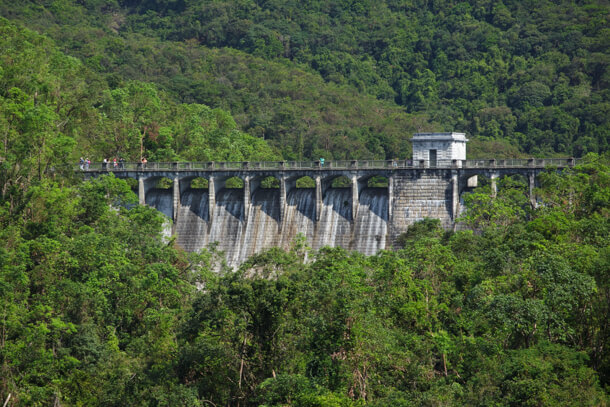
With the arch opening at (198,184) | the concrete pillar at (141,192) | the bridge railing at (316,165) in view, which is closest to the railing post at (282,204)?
the bridge railing at (316,165)

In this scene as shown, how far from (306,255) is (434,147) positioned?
559 inches

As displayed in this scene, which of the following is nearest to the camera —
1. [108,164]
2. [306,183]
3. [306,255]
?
[306,255]

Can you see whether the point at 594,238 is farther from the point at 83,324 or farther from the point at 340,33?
the point at 340,33

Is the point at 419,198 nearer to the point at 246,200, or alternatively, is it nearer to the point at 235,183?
the point at 246,200

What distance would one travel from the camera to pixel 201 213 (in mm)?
93188

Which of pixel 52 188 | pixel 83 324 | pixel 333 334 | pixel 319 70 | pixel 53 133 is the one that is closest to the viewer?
pixel 333 334

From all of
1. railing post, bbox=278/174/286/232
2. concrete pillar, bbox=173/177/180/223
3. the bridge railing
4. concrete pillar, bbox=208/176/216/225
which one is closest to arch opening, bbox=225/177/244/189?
the bridge railing

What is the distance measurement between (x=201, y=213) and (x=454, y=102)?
62208 millimetres

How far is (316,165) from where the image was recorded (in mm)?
91875

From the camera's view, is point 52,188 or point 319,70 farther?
point 319,70

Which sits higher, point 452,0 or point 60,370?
point 452,0

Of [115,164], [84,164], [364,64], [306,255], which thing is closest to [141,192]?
[115,164]

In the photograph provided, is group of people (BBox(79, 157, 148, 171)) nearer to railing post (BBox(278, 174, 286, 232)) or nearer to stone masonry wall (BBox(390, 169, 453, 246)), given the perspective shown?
railing post (BBox(278, 174, 286, 232))

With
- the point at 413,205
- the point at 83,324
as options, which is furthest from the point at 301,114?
the point at 83,324
